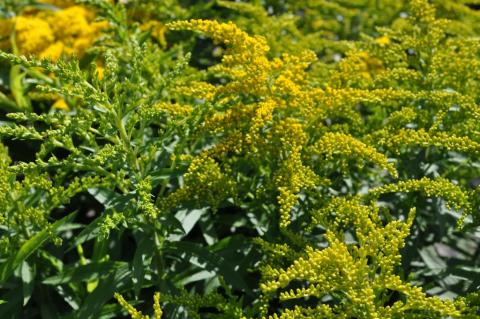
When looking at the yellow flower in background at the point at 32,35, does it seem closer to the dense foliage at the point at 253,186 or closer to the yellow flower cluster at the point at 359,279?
the dense foliage at the point at 253,186

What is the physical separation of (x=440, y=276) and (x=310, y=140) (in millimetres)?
797

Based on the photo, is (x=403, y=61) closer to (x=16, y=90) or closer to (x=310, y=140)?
(x=310, y=140)

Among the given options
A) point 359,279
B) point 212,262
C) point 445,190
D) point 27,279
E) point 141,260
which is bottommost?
point 27,279

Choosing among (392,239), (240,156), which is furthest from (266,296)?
(240,156)

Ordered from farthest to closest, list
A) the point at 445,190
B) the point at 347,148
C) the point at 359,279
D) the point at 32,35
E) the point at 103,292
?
the point at 32,35 < the point at 103,292 < the point at 347,148 < the point at 445,190 < the point at 359,279

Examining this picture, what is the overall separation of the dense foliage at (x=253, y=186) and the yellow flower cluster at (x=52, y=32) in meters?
0.49

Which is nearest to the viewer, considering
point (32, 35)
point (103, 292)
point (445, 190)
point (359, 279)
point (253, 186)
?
point (359, 279)

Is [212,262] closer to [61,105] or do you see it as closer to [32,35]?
[61,105]

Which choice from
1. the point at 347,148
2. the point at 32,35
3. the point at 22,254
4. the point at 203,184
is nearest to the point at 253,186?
the point at 203,184

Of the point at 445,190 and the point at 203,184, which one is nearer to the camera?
the point at 445,190

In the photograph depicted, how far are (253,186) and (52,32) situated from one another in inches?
73.6

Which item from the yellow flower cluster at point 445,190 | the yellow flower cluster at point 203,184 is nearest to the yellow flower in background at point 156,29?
the yellow flower cluster at point 203,184

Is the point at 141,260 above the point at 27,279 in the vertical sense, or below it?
above

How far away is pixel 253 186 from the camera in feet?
8.62
